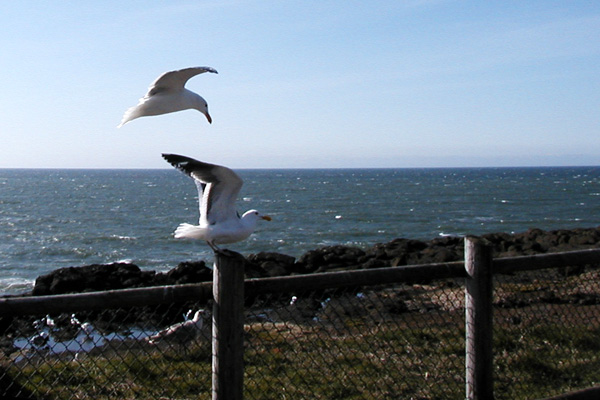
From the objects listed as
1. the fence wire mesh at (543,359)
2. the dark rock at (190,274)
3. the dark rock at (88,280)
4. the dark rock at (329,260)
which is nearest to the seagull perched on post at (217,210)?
the fence wire mesh at (543,359)

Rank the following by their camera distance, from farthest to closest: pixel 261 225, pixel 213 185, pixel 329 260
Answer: pixel 261 225 < pixel 329 260 < pixel 213 185

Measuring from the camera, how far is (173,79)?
5.58 m

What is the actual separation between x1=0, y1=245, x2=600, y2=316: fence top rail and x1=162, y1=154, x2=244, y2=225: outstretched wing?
145 cm

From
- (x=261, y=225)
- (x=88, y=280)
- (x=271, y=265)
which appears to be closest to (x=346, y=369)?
(x=88, y=280)

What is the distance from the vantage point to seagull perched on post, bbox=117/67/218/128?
215 inches

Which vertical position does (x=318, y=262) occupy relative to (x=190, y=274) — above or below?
below

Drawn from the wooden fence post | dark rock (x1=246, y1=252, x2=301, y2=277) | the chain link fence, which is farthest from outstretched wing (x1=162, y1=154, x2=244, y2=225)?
dark rock (x1=246, y1=252, x2=301, y2=277)

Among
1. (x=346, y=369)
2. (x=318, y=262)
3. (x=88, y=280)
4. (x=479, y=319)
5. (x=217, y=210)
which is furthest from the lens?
(x=318, y=262)

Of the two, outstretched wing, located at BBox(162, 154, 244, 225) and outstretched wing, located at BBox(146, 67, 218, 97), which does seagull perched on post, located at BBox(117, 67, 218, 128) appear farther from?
outstretched wing, located at BBox(162, 154, 244, 225)

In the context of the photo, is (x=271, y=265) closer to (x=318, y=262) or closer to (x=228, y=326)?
(x=318, y=262)

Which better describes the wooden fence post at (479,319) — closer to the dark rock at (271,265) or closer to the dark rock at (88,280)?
the dark rock at (88,280)

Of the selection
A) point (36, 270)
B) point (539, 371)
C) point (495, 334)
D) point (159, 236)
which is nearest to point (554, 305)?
point (495, 334)

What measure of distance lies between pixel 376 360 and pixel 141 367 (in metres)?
2.04

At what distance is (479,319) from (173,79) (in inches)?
118
